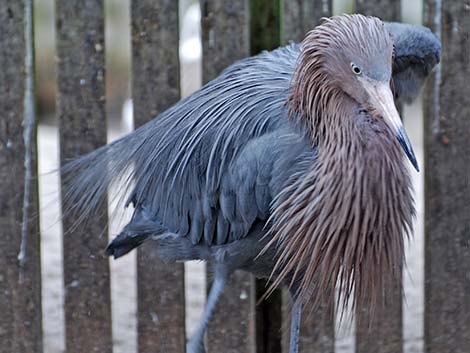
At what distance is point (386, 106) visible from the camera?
2.51m

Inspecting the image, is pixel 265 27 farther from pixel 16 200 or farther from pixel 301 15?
pixel 16 200

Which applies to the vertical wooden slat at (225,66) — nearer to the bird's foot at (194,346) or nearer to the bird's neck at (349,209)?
the bird's foot at (194,346)

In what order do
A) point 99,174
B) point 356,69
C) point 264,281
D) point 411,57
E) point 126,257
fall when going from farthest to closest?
point 126,257
point 264,281
point 99,174
point 411,57
point 356,69

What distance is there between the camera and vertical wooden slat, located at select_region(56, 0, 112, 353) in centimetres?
338

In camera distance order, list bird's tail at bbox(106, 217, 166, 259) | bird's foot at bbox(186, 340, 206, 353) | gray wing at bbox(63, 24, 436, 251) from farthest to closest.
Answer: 1. bird's tail at bbox(106, 217, 166, 259)
2. bird's foot at bbox(186, 340, 206, 353)
3. gray wing at bbox(63, 24, 436, 251)

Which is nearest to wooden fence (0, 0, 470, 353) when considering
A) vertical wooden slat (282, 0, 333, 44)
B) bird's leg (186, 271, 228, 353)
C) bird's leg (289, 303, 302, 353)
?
vertical wooden slat (282, 0, 333, 44)

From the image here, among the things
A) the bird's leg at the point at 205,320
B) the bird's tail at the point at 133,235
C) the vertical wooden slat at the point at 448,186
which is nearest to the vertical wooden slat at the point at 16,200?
the bird's tail at the point at 133,235

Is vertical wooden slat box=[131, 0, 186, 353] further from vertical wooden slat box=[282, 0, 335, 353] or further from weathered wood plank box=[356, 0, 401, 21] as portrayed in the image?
weathered wood plank box=[356, 0, 401, 21]

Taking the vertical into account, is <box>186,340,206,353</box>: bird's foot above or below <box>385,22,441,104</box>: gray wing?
below

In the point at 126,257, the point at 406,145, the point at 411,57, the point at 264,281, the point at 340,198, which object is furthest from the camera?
the point at 126,257

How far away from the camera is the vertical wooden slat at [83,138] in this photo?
3.38 m

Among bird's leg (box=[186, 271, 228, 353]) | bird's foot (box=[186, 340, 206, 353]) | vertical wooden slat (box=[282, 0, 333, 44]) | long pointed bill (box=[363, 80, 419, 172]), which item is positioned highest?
vertical wooden slat (box=[282, 0, 333, 44])

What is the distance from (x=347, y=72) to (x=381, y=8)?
91 centimetres

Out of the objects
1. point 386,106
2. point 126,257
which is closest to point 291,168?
point 386,106
